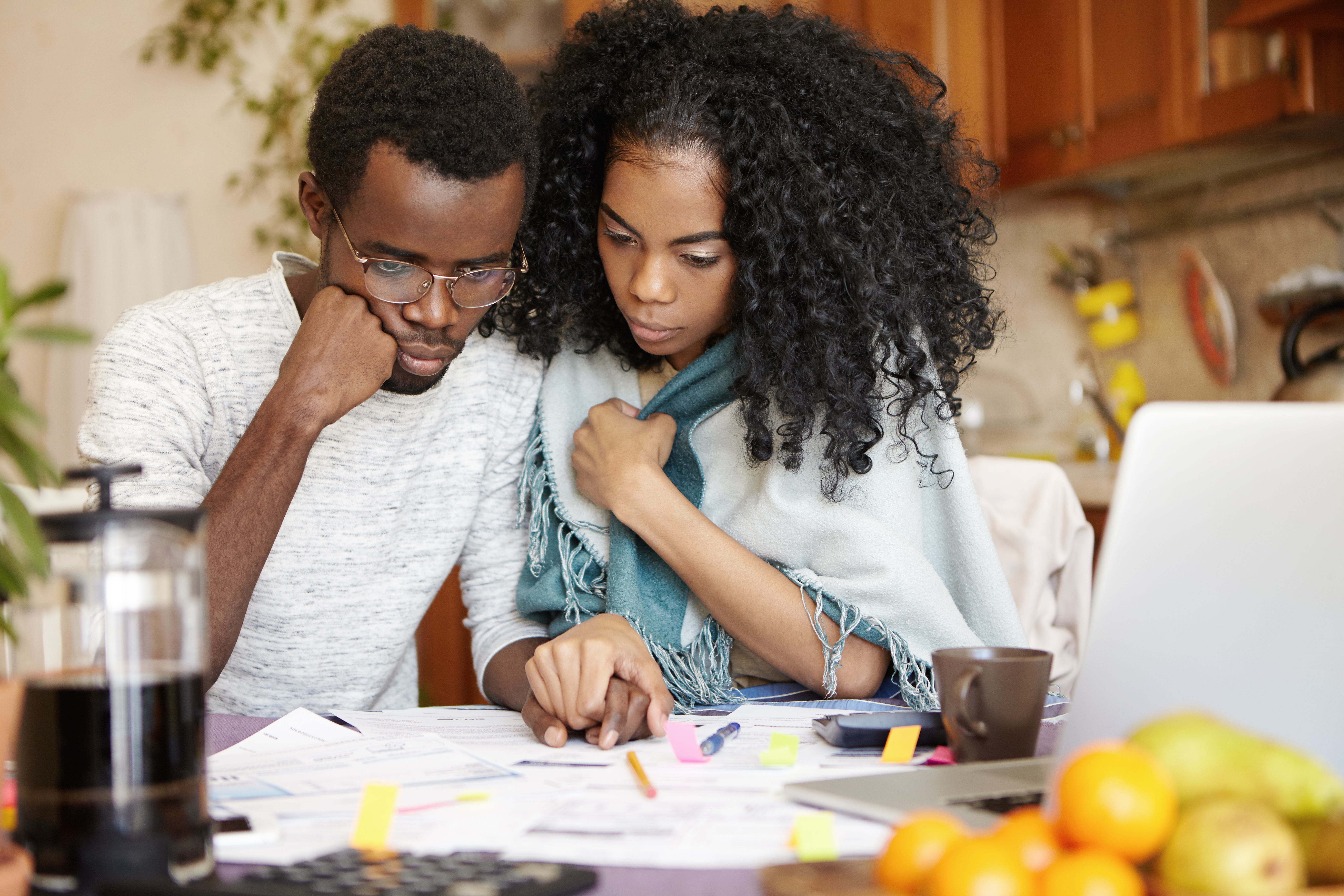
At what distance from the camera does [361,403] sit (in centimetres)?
129

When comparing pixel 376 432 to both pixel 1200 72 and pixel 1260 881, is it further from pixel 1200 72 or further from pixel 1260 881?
pixel 1200 72

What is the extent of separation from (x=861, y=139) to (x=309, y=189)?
0.61m

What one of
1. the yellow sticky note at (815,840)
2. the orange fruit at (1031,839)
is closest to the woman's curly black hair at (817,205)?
the yellow sticky note at (815,840)

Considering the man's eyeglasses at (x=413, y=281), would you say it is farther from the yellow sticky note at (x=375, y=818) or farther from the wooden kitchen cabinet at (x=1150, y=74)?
the wooden kitchen cabinet at (x=1150, y=74)

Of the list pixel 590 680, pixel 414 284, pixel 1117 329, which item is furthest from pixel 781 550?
pixel 1117 329

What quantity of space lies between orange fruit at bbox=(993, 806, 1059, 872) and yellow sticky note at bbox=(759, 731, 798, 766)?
1.12 feet

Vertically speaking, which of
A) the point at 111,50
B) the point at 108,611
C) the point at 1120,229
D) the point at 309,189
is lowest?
the point at 108,611

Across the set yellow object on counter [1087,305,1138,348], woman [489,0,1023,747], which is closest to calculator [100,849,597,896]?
woman [489,0,1023,747]

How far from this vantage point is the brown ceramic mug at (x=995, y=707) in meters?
0.85

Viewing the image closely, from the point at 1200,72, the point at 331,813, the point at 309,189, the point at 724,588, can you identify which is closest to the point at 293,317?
the point at 309,189

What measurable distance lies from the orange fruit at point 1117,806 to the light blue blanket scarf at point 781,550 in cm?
67

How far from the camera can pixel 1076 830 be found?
0.50 metres

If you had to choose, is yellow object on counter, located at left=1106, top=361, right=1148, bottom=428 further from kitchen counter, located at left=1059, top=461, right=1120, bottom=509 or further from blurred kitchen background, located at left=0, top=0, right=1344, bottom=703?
kitchen counter, located at left=1059, top=461, right=1120, bottom=509

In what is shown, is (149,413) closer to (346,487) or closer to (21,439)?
(346,487)
